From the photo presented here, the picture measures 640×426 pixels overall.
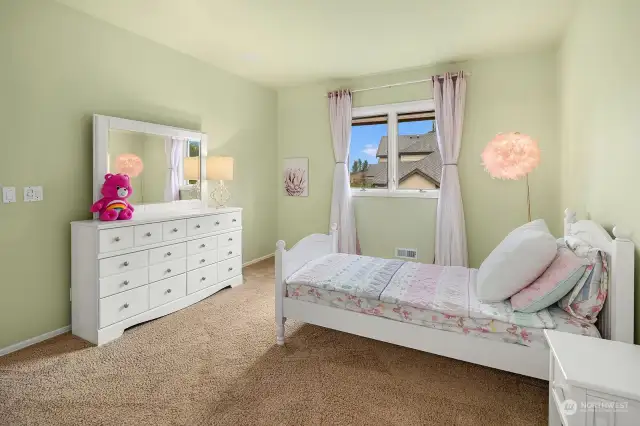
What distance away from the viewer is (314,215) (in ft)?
16.6

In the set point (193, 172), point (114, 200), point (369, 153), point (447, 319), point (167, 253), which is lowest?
point (447, 319)

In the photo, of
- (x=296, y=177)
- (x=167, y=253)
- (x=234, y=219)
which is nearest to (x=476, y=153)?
(x=296, y=177)

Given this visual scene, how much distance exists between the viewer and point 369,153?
4707 mm

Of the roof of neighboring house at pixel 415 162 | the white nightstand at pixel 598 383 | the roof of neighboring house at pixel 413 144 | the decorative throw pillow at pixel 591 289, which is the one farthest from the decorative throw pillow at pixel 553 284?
the roof of neighboring house at pixel 413 144

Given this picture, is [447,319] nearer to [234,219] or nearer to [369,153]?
[234,219]

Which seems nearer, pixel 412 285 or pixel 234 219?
pixel 412 285

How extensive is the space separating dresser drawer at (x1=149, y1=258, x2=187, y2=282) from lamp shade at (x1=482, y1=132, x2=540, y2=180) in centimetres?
326

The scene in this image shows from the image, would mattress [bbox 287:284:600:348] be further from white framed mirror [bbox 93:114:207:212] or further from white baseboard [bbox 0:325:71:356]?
white baseboard [bbox 0:325:71:356]

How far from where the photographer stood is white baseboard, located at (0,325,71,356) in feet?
7.84

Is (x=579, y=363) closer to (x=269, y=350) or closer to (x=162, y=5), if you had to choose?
(x=269, y=350)

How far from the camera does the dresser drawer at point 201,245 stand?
3.26m

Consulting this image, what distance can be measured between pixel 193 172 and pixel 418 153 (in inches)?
112

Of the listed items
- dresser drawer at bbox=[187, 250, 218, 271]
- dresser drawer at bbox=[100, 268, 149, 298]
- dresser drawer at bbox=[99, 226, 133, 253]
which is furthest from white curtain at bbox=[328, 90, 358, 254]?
dresser drawer at bbox=[99, 226, 133, 253]

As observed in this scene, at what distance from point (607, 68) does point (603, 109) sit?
0.24 metres
